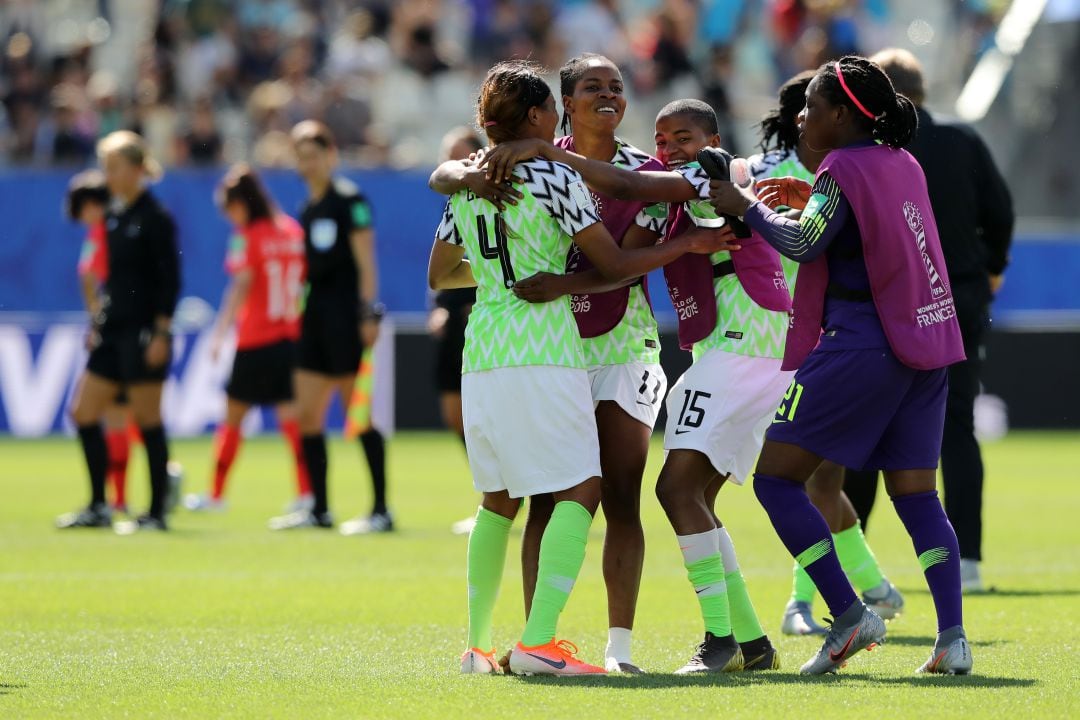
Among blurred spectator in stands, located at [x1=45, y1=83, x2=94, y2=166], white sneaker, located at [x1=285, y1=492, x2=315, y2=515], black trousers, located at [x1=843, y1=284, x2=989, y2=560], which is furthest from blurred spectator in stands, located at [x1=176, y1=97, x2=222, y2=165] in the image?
black trousers, located at [x1=843, y1=284, x2=989, y2=560]

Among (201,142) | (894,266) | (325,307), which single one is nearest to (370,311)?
(325,307)

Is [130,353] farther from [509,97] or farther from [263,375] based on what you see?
[509,97]

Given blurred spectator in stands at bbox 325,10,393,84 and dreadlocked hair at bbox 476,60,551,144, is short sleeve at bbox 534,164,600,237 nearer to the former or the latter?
dreadlocked hair at bbox 476,60,551,144

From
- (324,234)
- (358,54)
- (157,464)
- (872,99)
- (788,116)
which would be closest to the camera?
(872,99)

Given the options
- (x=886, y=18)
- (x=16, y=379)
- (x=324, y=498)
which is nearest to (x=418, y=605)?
(x=324, y=498)

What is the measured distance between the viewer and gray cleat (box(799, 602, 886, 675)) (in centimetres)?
597

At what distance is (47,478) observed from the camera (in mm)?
15508

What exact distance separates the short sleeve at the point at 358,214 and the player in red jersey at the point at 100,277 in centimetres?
188

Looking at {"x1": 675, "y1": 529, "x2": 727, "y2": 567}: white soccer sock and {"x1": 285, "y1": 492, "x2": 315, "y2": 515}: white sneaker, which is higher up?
{"x1": 675, "y1": 529, "x2": 727, "y2": 567}: white soccer sock

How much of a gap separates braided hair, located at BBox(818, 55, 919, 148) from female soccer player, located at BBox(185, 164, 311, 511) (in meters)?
7.29

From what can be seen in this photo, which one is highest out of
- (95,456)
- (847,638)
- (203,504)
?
(95,456)

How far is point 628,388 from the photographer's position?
6.31 meters

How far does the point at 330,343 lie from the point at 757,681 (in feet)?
21.1

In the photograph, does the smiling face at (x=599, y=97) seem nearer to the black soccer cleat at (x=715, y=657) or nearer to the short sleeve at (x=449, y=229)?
the short sleeve at (x=449, y=229)
